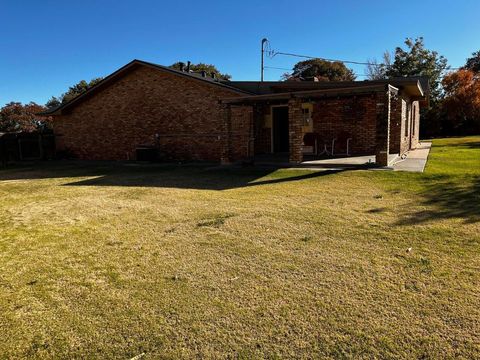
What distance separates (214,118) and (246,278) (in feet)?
41.2

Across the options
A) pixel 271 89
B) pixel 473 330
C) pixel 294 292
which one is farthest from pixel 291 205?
pixel 271 89

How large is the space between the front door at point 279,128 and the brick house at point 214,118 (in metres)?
0.04

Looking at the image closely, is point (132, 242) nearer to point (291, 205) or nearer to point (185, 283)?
point (185, 283)

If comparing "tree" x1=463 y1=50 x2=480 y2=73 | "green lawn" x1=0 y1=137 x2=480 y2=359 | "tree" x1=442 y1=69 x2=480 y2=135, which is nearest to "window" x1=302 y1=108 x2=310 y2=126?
"green lawn" x1=0 y1=137 x2=480 y2=359

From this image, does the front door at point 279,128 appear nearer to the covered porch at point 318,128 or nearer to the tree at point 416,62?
the covered porch at point 318,128

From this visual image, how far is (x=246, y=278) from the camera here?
Answer: 3.70 meters

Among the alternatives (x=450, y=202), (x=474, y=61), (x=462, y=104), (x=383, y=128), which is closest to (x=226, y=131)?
(x=383, y=128)

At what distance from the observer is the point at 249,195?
309 inches

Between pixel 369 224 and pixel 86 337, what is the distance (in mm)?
4032

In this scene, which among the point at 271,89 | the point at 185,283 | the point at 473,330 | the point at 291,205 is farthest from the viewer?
the point at 271,89

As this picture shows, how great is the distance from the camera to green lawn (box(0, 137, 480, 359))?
2.67 m

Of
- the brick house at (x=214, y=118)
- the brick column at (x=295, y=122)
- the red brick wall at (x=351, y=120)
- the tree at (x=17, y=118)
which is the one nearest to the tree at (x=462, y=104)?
the brick house at (x=214, y=118)

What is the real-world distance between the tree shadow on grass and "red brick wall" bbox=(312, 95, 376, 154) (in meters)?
6.16

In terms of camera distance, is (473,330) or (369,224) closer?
(473,330)
